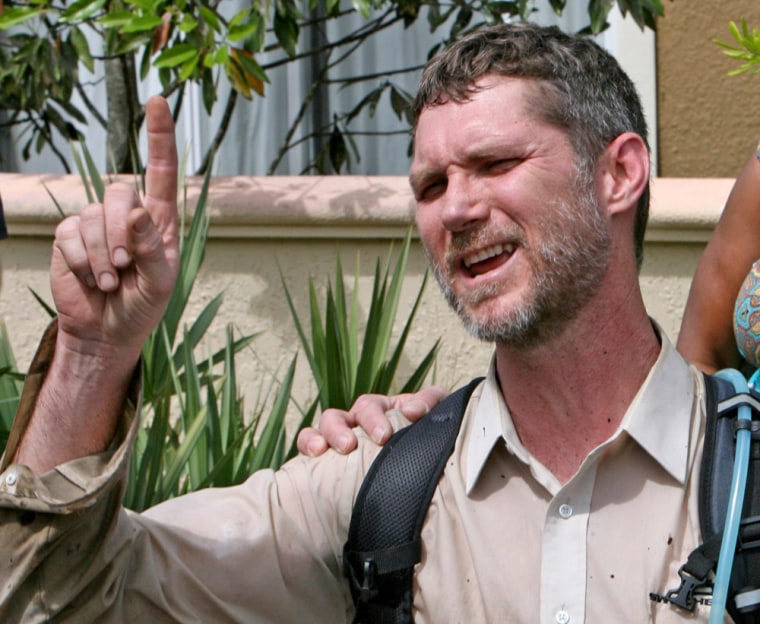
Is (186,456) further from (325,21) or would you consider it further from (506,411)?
(325,21)

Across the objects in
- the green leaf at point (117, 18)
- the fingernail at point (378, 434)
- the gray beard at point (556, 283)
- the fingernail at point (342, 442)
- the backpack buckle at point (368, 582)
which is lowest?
the backpack buckle at point (368, 582)

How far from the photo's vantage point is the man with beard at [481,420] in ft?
7.39

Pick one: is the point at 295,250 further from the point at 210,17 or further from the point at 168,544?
the point at 168,544

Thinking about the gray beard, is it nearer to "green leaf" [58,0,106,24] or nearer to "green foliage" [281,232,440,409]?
"green foliage" [281,232,440,409]

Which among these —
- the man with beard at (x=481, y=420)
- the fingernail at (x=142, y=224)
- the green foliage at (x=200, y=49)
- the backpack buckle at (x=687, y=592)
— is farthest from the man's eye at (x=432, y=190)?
the green foliage at (x=200, y=49)

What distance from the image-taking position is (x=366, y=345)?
3973 mm

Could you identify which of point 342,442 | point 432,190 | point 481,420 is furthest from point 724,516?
point 432,190

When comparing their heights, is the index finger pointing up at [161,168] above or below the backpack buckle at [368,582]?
above

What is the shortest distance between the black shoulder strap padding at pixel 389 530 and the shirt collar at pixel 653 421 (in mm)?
81

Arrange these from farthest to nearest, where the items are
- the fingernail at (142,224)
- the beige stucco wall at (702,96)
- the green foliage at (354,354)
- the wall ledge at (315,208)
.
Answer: the beige stucco wall at (702,96) < the wall ledge at (315,208) < the green foliage at (354,354) < the fingernail at (142,224)

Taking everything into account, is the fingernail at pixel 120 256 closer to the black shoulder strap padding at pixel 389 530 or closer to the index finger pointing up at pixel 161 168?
the index finger pointing up at pixel 161 168

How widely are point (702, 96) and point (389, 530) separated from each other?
359cm

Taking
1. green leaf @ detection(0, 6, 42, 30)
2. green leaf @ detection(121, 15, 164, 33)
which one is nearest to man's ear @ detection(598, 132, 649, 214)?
green leaf @ detection(121, 15, 164, 33)

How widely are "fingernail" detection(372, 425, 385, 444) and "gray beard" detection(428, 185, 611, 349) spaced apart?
26 centimetres
